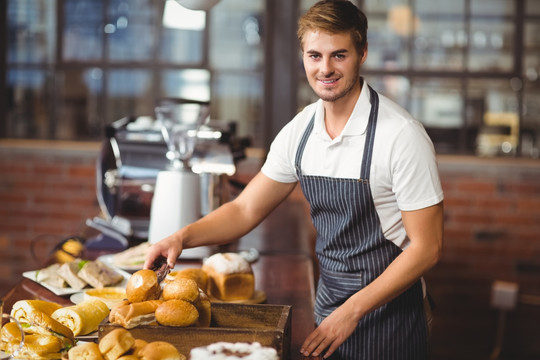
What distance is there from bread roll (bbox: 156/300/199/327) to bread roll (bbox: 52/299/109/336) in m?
0.26

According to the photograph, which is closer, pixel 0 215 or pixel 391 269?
pixel 391 269

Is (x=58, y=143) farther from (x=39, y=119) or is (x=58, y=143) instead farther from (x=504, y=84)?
(x=504, y=84)

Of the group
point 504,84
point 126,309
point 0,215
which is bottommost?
point 0,215

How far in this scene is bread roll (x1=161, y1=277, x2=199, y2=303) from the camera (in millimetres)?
1448

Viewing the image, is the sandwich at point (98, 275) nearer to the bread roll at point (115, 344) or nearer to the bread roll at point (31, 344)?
the bread roll at point (31, 344)

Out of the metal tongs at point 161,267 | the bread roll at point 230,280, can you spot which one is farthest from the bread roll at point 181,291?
the bread roll at point 230,280

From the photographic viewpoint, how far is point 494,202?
4500 mm

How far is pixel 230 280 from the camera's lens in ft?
6.46

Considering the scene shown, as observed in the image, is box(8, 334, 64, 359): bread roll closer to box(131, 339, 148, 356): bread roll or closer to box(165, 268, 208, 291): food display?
box(131, 339, 148, 356): bread roll

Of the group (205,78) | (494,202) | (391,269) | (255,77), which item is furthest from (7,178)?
(391,269)

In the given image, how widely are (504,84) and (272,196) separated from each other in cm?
295

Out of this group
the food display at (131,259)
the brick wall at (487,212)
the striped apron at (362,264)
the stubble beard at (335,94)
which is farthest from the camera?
the brick wall at (487,212)

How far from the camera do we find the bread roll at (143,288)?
57.9 inches

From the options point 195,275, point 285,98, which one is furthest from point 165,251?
point 285,98
